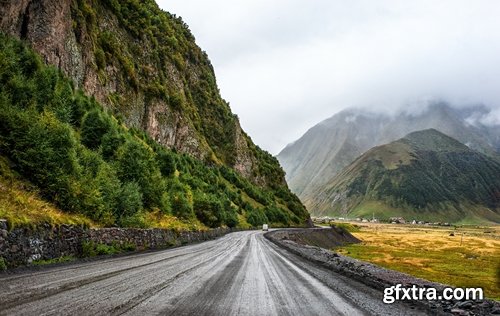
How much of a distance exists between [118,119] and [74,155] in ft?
114

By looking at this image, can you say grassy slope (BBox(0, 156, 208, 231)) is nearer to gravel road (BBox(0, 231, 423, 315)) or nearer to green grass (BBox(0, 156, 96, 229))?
green grass (BBox(0, 156, 96, 229))

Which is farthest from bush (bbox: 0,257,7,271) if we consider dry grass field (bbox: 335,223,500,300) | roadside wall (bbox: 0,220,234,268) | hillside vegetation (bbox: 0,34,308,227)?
dry grass field (bbox: 335,223,500,300)

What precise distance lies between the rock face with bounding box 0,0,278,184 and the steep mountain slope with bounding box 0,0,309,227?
22 cm

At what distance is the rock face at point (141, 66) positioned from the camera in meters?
43.5

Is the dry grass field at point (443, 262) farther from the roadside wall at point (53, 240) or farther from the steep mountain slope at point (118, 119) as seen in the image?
the steep mountain slope at point (118, 119)

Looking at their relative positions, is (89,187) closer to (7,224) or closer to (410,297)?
(7,224)

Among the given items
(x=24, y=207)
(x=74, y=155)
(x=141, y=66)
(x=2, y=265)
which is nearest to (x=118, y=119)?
(x=141, y=66)

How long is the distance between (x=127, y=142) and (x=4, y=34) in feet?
45.5

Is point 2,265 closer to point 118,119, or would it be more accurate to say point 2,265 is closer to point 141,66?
point 118,119

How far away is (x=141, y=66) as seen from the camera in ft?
261

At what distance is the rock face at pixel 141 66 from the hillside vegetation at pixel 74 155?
5.52m

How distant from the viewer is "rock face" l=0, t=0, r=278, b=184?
43531 mm

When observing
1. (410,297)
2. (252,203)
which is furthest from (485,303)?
(252,203)

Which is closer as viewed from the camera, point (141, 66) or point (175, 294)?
point (175, 294)
